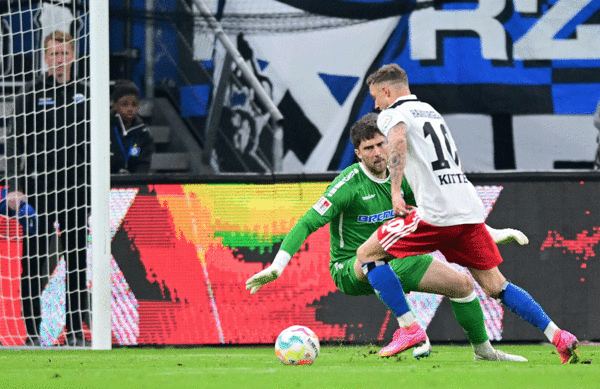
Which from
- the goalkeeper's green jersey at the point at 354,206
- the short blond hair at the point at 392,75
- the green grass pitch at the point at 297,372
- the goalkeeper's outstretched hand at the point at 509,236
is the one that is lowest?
the green grass pitch at the point at 297,372

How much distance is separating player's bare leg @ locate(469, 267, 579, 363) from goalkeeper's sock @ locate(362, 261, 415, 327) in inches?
16.2

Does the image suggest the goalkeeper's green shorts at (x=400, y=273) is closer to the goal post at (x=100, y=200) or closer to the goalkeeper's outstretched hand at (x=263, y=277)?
the goalkeeper's outstretched hand at (x=263, y=277)

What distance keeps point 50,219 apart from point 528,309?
364 cm

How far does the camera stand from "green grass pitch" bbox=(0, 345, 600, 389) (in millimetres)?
3350

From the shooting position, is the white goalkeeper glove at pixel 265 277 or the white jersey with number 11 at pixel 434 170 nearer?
the white jersey with number 11 at pixel 434 170

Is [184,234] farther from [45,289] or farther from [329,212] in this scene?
[329,212]

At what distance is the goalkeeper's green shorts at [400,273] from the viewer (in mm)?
5066

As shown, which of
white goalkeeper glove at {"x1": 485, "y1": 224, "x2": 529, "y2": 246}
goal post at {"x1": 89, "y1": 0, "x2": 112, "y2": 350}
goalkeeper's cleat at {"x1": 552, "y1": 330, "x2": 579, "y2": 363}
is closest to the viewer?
goalkeeper's cleat at {"x1": 552, "y1": 330, "x2": 579, "y2": 363}

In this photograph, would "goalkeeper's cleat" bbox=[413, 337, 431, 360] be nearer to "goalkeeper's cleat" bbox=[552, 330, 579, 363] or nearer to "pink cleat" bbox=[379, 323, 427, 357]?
"pink cleat" bbox=[379, 323, 427, 357]

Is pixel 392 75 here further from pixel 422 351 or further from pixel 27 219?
pixel 27 219

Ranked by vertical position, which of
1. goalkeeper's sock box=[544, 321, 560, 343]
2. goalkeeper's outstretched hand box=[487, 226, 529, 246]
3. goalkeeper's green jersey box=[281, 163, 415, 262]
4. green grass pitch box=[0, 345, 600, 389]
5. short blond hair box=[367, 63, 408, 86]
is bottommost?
→ green grass pitch box=[0, 345, 600, 389]

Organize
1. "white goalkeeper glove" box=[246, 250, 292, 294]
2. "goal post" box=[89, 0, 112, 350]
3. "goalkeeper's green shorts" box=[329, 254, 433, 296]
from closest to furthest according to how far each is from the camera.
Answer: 1. "white goalkeeper glove" box=[246, 250, 292, 294]
2. "goalkeeper's green shorts" box=[329, 254, 433, 296]
3. "goal post" box=[89, 0, 112, 350]

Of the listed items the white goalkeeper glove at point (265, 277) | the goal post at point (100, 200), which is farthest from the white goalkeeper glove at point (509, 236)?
the goal post at point (100, 200)

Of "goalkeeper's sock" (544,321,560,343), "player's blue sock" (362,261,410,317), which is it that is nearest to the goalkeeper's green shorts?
"player's blue sock" (362,261,410,317)
